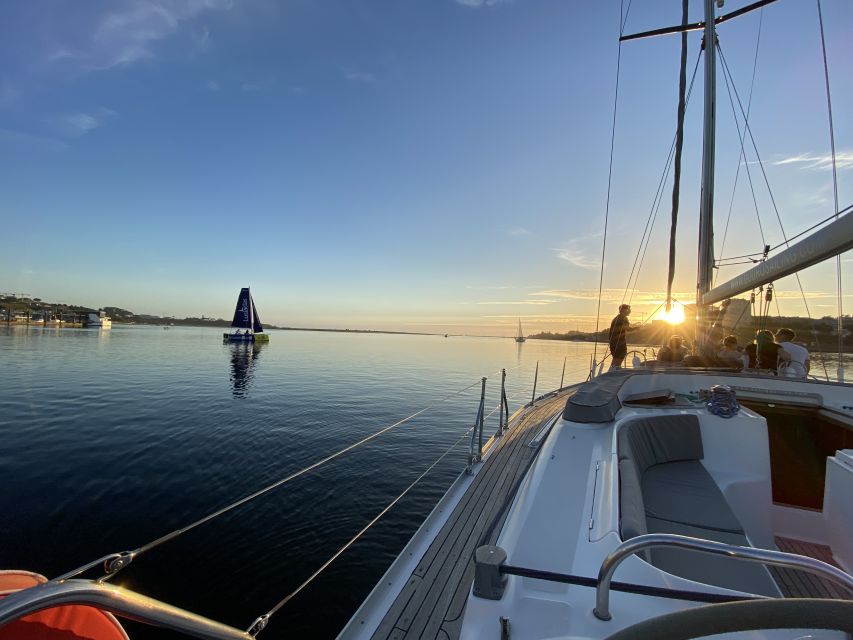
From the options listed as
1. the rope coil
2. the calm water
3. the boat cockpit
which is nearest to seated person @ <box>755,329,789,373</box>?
the boat cockpit

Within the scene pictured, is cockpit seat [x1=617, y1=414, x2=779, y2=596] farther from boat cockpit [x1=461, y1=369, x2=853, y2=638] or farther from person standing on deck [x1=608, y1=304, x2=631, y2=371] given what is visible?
person standing on deck [x1=608, y1=304, x2=631, y2=371]

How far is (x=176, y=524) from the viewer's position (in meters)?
4.93

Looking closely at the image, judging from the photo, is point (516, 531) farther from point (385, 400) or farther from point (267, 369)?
point (267, 369)

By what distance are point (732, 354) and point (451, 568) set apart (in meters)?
6.89

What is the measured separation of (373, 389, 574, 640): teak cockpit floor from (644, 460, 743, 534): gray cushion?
3.68 feet

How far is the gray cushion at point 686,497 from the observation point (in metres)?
2.84

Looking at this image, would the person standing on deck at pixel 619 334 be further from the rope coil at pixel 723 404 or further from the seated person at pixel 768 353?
the rope coil at pixel 723 404

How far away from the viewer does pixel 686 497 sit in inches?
126

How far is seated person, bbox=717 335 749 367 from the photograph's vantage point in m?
6.80

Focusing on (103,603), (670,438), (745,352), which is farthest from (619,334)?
(103,603)

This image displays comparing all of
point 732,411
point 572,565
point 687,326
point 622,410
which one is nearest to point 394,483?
point 622,410

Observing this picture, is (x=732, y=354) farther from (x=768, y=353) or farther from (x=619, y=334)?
(x=619, y=334)

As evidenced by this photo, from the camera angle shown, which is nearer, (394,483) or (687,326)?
(394,483)

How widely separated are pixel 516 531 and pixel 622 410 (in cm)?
268
